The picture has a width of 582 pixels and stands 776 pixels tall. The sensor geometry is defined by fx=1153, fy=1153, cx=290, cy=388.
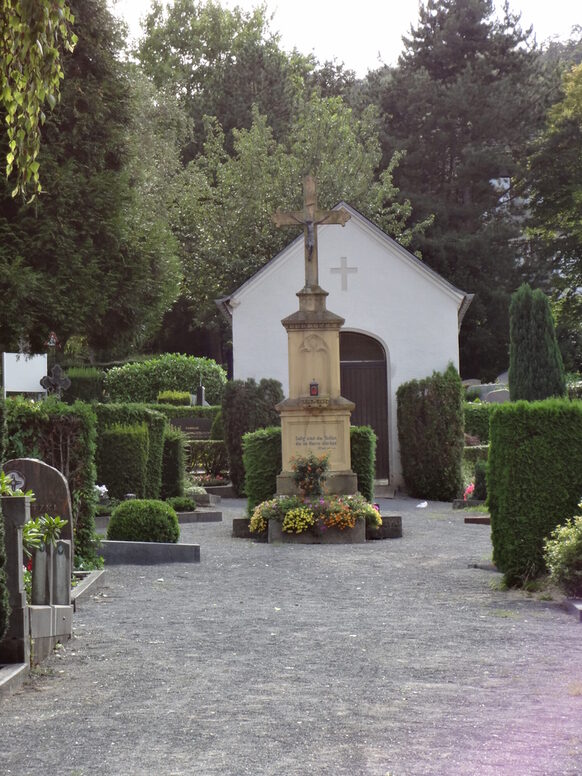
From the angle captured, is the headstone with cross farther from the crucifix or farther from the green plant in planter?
the green plant in planter

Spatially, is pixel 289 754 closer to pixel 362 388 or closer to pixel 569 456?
pixel 569 456

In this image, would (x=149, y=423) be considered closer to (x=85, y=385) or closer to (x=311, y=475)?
(x=311, y=475)

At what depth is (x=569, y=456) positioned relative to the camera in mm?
10133

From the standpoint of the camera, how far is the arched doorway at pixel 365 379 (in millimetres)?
26734

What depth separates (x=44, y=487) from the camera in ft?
31.6

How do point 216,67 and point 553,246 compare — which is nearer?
point 553,246

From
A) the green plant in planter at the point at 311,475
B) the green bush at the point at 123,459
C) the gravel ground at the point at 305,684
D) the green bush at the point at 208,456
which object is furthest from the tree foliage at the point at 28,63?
the green bush at the point at 208,456

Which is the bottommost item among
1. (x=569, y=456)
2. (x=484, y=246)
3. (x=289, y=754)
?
(x=289, y=754)

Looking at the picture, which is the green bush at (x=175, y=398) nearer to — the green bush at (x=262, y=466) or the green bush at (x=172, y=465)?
the green bush at (x=172, y=465)

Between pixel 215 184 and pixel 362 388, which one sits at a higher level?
pixel 215 184

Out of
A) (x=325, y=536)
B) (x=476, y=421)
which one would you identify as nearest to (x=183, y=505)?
(x=325, y=536)

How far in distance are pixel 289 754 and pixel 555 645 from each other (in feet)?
10.3

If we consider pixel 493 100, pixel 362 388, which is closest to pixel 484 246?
pixel 493 100

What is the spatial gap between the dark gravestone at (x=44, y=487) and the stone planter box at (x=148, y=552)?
10.8ft
